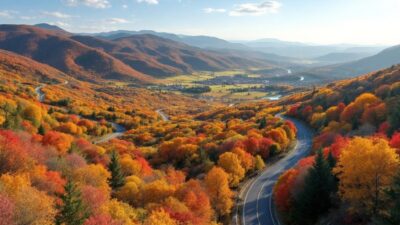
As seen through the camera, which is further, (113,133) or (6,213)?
(113,133)

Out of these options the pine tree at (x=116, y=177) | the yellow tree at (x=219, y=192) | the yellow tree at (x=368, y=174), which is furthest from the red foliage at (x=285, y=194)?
the pine tree at (x=116, y=177)

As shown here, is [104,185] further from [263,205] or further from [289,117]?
[289,117]

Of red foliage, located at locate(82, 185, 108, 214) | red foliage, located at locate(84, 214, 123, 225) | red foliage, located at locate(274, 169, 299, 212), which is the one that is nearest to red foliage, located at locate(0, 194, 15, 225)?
red foliage, located at locate(84, 214, 123, 225)

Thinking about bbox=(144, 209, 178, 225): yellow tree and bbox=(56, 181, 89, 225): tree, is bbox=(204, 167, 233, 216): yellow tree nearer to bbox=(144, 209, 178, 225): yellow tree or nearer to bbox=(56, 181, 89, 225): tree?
bbox=(144, 209, 178, 225): yellow tree

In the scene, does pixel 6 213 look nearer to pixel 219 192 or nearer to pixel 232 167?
pixel 219 192

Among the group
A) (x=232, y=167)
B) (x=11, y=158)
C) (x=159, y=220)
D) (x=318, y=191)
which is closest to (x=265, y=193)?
(x=232, y=167)

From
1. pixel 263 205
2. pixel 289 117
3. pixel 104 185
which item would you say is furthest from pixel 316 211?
pixel 289 117
